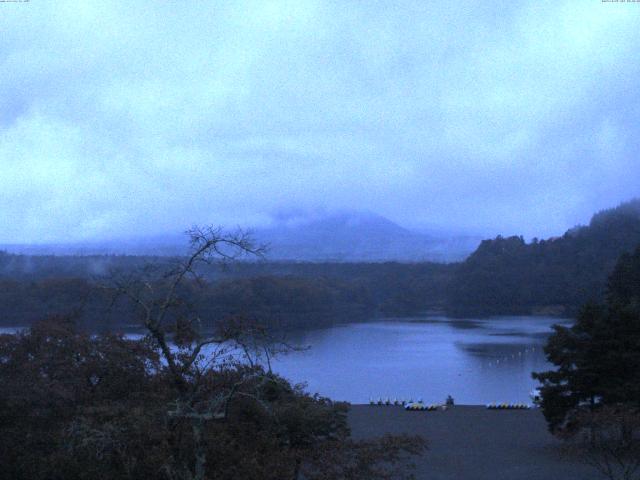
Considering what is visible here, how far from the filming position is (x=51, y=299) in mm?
27203

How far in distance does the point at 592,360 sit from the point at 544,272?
4055cm

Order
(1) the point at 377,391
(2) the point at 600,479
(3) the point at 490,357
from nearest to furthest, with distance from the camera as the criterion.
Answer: (2) the point at 600,479
(1) the point at 377,391
(3) the point at 490,357

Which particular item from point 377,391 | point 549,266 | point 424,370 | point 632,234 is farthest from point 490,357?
point 632,234

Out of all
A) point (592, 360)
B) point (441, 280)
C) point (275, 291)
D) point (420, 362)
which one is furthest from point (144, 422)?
point (441, 280)

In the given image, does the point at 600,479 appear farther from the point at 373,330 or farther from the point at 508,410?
the point at 373,330

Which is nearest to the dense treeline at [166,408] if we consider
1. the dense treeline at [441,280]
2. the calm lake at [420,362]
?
the calm lake at [420,362]

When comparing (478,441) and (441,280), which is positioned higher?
(441,280)

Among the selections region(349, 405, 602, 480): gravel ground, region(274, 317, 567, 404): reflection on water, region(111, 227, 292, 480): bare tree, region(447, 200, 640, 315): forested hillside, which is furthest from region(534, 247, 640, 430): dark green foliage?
region(447, 200, 640, 315): forested hillside

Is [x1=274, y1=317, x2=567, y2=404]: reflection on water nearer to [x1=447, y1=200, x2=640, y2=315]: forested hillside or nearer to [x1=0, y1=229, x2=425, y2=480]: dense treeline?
[x1=0, y1=229, x2=425, y2=480]: dense treeline

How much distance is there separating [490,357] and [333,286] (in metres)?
23.2

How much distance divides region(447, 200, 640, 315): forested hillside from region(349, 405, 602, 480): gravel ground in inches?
1323

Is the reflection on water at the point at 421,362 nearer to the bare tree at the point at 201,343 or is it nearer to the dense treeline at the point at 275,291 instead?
the dense treeline at the point at 275,291

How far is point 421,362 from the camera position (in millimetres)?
22719

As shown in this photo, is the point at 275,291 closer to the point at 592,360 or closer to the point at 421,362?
the point at 421,362
